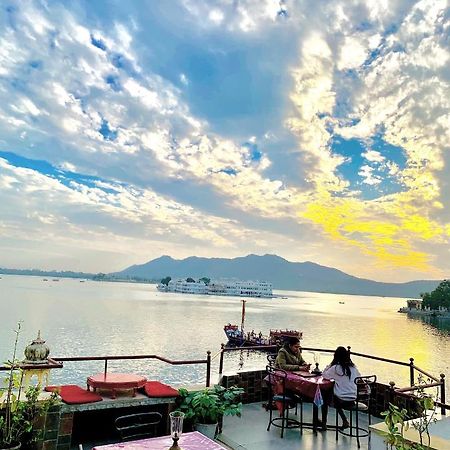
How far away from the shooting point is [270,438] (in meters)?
5.24

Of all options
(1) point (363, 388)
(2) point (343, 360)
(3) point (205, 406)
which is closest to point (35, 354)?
(3) point (205, 406)

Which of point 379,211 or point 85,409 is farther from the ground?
point 379,211

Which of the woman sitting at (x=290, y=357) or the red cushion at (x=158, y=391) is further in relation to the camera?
the woman sitting at (x=290, y=357)

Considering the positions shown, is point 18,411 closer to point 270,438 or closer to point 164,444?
point 164,444

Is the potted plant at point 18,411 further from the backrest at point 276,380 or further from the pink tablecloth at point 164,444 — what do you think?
the backrest at point 276,380

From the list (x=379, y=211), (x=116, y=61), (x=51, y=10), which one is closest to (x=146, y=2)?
(x=51, y=10)

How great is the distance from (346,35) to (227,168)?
1175 centimetres

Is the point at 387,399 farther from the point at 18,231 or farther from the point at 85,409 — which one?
the point at 18,231

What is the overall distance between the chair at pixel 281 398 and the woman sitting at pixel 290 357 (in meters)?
0.26

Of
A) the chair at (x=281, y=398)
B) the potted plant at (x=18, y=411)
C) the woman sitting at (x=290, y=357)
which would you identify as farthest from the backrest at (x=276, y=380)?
the potted plant at (x=18, y=411)

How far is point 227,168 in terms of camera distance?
2153 centimetres

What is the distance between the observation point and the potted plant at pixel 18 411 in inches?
143

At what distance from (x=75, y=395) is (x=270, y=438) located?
2530mm

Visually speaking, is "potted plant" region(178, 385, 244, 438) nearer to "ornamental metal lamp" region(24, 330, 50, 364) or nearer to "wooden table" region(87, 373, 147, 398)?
"wooden table" region(87, 373, 147, 398)
